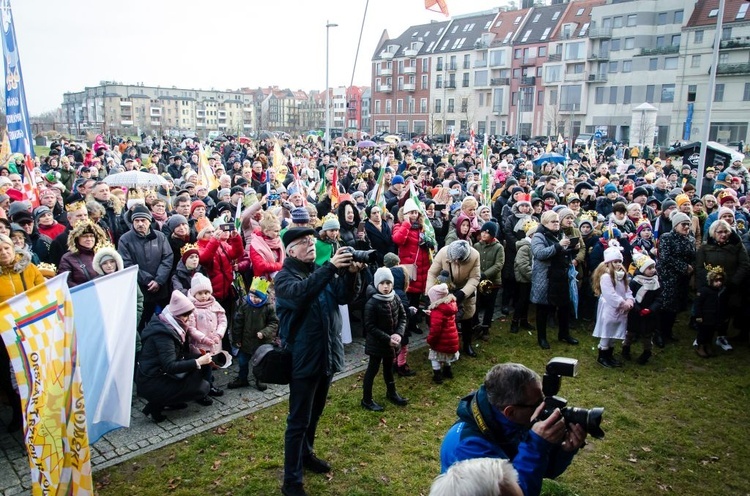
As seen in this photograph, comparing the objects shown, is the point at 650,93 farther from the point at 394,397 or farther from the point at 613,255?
the point at 394,397

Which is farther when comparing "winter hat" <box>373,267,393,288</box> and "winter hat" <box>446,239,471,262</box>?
"winter hat" <box>446,239,471,262</box>

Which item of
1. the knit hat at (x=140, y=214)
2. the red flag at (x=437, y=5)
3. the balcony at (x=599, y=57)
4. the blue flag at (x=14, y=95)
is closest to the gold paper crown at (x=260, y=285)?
the knit hat at (x=140, y=214)

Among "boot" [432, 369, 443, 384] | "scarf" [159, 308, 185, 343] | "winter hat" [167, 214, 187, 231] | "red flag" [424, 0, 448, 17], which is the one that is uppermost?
"red flag" [424, 0, 448, 17]

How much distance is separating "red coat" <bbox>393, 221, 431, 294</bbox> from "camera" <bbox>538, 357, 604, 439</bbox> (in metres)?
5.52

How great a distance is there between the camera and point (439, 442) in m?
5.61

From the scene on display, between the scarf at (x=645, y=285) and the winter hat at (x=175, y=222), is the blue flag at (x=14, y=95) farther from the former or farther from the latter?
the scarf at (x=645, y=285)

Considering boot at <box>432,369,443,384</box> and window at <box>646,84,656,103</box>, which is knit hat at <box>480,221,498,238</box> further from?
window at <box>646,84,656,103</box>

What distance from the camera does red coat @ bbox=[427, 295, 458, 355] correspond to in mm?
6980

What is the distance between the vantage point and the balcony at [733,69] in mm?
50531

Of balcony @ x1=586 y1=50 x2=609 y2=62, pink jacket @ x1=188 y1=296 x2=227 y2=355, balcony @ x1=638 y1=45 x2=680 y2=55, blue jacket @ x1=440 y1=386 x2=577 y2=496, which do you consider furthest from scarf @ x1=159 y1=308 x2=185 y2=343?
balcony @ x1=586 y1=50 x2=609 y2=62

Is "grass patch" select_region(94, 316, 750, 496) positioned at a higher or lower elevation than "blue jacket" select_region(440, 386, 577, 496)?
lower

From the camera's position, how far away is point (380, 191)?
35.1ft

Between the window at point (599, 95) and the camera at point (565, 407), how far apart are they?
220ft

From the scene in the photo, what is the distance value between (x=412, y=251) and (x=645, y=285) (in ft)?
10.8
